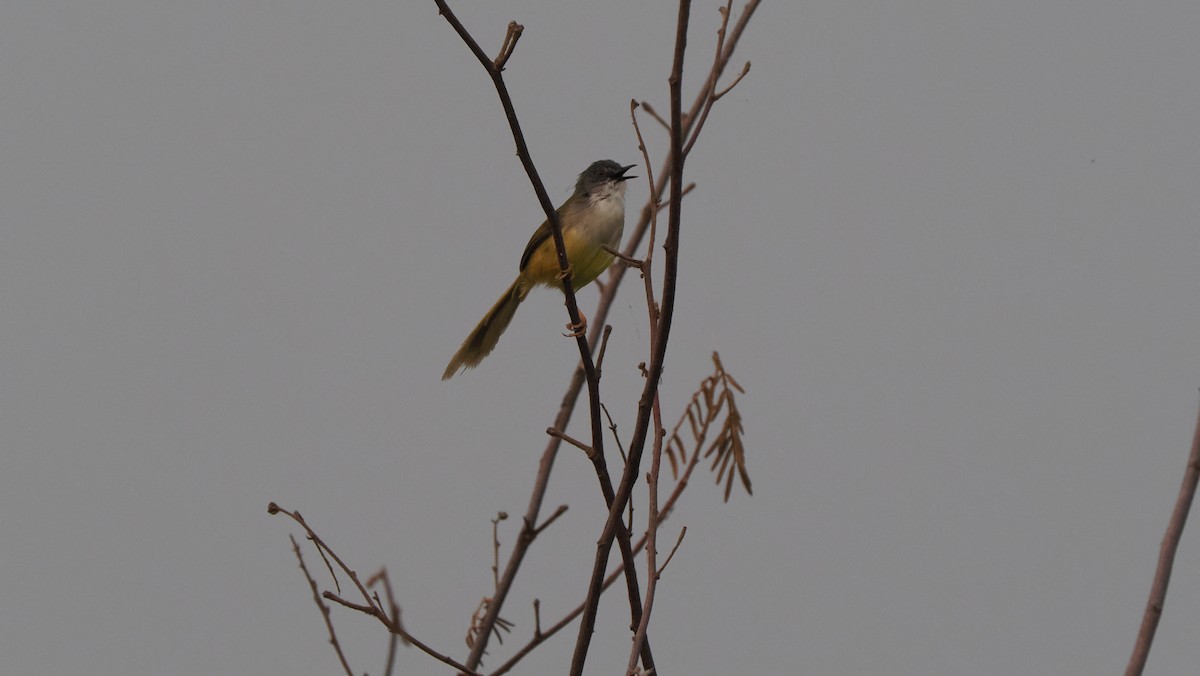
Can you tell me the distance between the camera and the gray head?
4000 millimetres

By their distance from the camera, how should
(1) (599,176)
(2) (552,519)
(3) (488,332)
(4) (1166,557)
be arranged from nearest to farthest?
(4) (1166,557), (2) (552,519), (3) (488,332), (1) (599,176)

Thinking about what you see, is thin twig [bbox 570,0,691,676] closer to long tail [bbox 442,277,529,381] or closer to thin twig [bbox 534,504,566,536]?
thin twig [bbox 534,504,566,536]

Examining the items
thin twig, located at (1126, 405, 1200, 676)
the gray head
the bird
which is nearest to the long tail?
the bird

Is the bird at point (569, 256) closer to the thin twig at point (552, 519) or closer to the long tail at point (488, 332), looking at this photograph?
the long tail at point (488, 332)

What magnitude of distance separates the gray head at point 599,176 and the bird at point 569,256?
0.02m

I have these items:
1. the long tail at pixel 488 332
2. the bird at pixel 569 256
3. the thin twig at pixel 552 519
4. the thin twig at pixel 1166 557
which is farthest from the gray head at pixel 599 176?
the thin twig at pixel 1166 557

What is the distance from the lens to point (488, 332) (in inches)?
147

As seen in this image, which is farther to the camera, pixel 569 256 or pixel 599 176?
pixel 599 176

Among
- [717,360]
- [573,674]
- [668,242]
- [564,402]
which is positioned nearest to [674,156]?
[668,242]

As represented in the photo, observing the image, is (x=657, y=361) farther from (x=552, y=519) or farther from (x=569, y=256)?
(x=569, y=256)

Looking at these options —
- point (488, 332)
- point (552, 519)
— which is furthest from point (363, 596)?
point (488, 332)

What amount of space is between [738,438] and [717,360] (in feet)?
0.45

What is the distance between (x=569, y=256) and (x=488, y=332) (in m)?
0.33

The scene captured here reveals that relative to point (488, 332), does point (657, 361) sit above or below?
below
